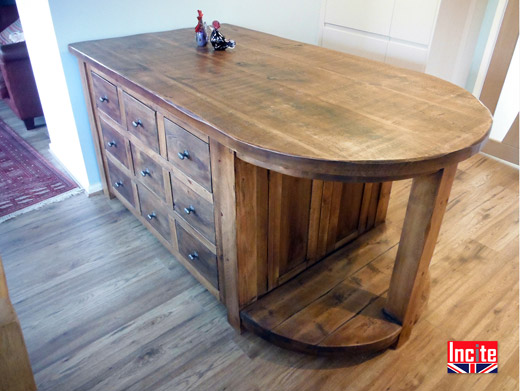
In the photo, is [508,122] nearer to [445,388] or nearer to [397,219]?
[397,219]

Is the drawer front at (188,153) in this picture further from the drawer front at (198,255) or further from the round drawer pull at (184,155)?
the drawer front at (198,255)

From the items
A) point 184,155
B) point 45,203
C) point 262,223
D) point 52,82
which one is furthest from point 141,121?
point 45,203

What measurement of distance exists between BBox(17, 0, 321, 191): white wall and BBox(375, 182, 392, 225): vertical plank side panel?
4.74 feet

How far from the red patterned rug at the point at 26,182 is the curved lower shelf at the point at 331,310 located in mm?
1545

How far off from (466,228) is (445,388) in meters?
1.07

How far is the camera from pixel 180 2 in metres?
2.36

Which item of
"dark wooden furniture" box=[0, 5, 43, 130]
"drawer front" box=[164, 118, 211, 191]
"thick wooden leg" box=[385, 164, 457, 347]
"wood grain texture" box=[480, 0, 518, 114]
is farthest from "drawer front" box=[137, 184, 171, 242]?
"wood grain texture" box=[480, 0, 518, 114]

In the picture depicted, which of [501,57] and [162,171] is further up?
[501,57]

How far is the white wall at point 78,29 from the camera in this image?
207 centimetres

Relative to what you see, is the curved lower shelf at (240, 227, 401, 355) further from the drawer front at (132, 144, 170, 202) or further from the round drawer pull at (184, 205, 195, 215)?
the drawer front at (132, 144, 170, 202)

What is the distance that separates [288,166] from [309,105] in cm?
36

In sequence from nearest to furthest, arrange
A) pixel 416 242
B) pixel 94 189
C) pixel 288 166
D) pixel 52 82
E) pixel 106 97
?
1. pixel 288 166
2. pixel 416 242
3. pixel 106 97
4. pixel 52 82
5. pixel 94 189

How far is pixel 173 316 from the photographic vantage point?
1.72m

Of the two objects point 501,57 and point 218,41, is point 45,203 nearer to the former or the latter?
point 218,41
